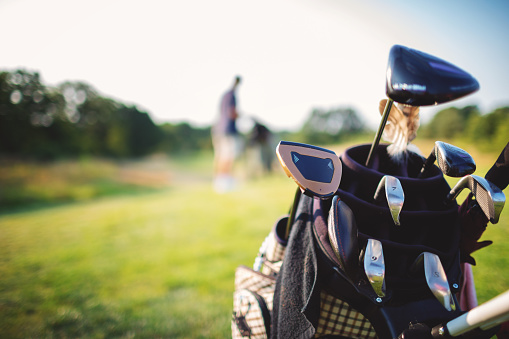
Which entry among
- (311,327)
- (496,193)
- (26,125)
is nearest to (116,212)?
(311,327)

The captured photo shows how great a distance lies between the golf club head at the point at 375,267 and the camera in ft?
1.87

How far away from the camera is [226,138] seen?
5121mm

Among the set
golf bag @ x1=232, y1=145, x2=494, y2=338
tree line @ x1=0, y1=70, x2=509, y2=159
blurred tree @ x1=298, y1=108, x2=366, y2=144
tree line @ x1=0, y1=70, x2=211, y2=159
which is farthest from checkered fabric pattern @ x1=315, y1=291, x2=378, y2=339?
blurred tree @ x1=298, y1=108, x2=366, y2=144

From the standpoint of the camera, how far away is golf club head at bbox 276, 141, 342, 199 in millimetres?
665

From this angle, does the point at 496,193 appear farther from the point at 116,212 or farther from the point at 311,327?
the point at 116,212

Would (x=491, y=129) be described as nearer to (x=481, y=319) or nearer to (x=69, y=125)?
(x=481, y=319)

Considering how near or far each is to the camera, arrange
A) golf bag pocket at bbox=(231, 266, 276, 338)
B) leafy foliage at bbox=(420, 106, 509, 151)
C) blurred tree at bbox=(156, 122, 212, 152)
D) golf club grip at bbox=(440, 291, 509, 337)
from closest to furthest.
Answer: golf club grip at bbox=(440, 291, 509, 337) → golf bag pocket at bbox=(231, 266, 276, 338) → leafy foliage at bbox=(420, 106, 509, 151) → blurred tree at bbox=(156, 122, 212, 152)

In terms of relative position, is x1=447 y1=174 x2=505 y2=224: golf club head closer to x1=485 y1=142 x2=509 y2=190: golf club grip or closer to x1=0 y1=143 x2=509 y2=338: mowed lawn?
x1=485 y1=142 x2=509 y2=190: golf club grip

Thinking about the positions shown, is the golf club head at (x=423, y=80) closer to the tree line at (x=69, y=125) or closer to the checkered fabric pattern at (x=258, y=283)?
the checkered fabric pattern at (x=258, y=283)

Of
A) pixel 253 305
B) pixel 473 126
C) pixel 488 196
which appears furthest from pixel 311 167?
pixel 473 126

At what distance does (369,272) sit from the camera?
1.88 feet

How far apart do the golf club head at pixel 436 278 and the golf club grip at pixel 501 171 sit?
0.29 m

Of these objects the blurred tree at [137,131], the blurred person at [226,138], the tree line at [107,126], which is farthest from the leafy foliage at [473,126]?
the blurred tree at [137,131]

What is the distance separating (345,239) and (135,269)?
209 centimetres
